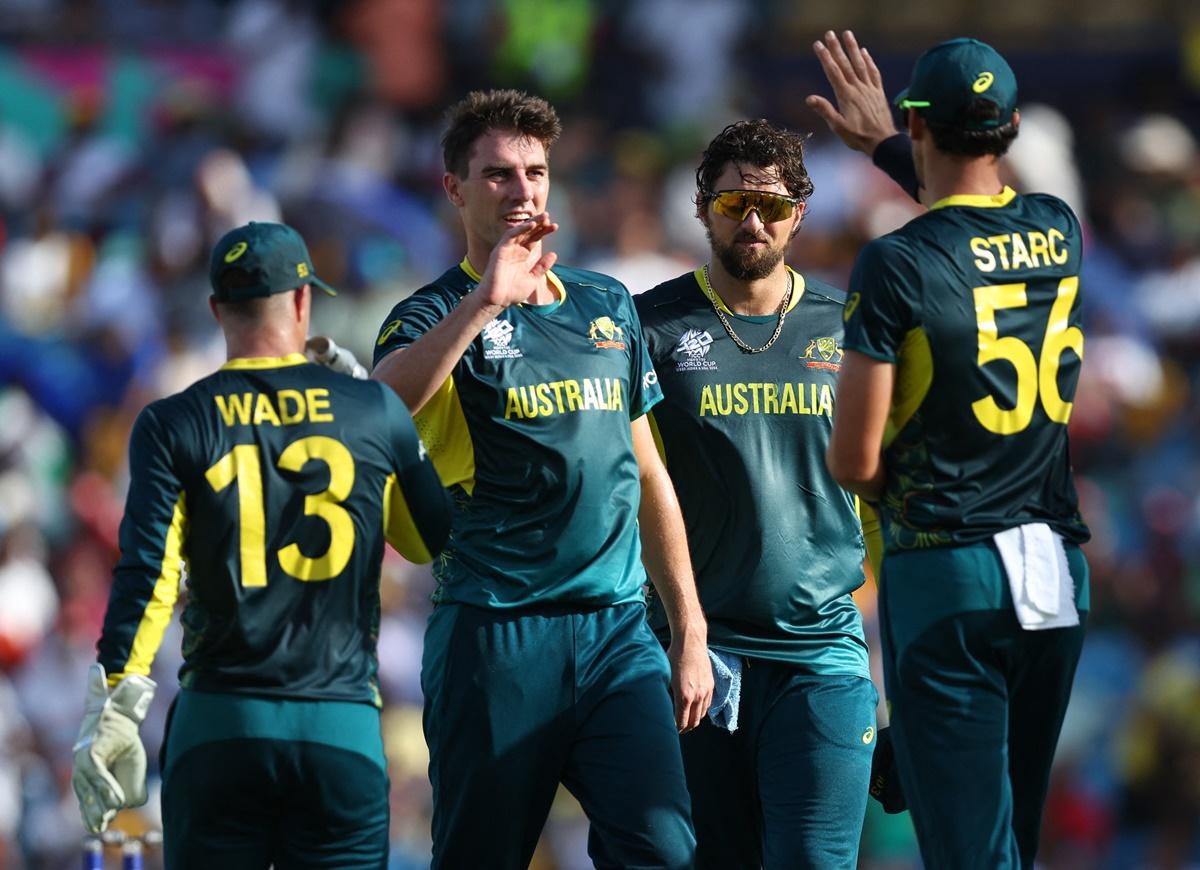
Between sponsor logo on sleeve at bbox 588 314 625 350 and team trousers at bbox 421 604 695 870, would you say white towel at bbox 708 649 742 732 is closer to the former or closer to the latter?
team trousers at bbox 421 604 695 870

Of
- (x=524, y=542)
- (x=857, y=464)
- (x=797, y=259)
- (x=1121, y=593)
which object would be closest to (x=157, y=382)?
(x=797, y=259)

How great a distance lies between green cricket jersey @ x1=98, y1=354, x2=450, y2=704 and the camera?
16.1 ft

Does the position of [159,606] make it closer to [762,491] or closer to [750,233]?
[762,491]

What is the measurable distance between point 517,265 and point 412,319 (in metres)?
0.40

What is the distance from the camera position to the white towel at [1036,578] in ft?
16.1

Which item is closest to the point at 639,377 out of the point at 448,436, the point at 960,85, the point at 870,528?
the point at 448,436

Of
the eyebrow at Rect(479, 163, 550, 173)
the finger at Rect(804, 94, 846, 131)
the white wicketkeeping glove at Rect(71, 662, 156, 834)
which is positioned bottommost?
the white wicketkeeping glove at Rect(71, 662, 156, 834)

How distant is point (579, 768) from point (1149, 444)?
25.8 ft

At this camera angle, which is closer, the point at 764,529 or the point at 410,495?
the point at 410,495

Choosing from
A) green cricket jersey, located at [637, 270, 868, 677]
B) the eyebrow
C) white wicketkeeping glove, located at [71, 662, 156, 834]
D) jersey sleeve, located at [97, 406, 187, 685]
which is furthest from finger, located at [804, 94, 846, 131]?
white wicketkeeping glove, located at [71, 662, 156, 834]

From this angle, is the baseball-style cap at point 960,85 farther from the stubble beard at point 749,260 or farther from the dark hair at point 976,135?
the stubble beard at point 749,260

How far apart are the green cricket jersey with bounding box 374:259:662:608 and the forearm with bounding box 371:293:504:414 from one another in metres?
0.20

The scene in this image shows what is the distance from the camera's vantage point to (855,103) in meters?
5.66

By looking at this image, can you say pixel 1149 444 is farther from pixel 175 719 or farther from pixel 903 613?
pixel 175 719
